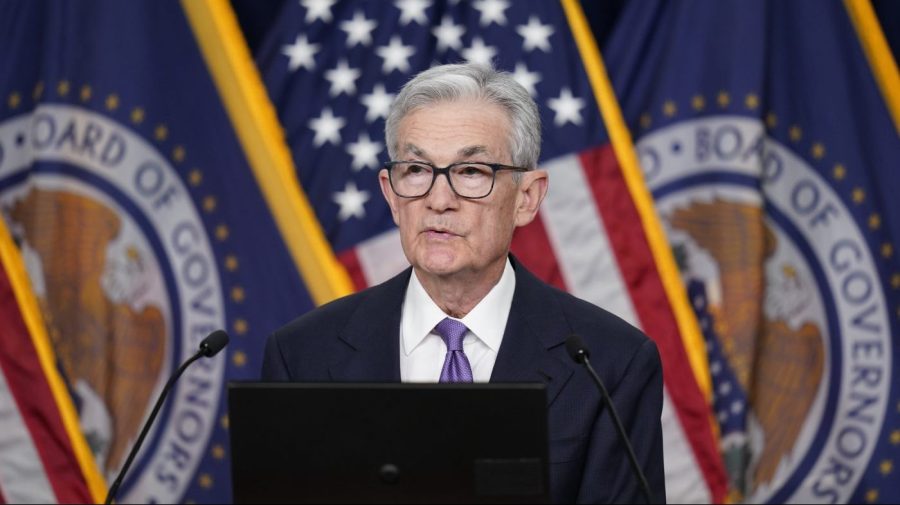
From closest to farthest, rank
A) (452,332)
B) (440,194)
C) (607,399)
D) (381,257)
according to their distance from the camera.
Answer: (607,399)
(440,194)
(452,332)
(381,257)

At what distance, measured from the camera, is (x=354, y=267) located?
3994 millimetres

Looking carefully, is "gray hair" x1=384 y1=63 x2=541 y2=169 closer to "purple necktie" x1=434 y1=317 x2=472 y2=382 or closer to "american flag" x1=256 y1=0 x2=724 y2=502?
"purple necktie" x1=434 y1=317 x2=472 y2=382

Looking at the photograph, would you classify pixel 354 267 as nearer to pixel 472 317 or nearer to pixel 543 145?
pixel 543 145

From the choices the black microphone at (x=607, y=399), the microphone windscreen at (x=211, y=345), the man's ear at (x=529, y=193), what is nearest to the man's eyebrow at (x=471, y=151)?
the man's ear at (x=529, y=193)

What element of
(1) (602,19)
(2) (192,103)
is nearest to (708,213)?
(1) (602,19)

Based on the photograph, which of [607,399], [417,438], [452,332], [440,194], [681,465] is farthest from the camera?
[681,465]

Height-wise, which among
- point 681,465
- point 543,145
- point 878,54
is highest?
point 878,54

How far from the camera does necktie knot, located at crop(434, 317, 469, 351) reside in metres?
2.11

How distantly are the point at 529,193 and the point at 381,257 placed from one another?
1842 mm

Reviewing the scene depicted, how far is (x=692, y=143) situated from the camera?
→ 12.9 feet

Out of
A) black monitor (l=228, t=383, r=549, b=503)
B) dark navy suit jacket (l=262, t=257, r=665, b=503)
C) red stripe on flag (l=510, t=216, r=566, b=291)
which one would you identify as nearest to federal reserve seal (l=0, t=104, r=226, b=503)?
red stripe on flag (l=510, t=216, r=566, b=291)

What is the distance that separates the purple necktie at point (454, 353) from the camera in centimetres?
207

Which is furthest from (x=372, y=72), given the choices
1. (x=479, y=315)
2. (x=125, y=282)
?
(x=479, y=315)

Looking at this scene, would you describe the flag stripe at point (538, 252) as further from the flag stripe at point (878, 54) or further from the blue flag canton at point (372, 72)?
the flag stripe at point (878, 54)
